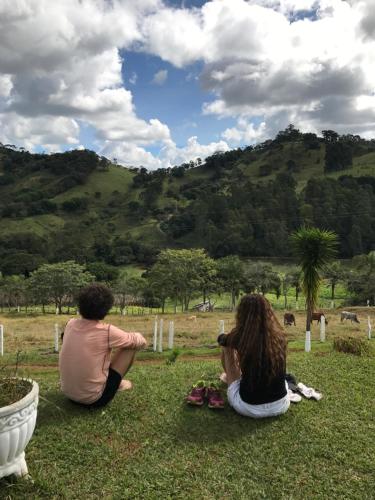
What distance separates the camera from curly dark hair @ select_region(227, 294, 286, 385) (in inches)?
202

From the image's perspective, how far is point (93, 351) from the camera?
5129 mm

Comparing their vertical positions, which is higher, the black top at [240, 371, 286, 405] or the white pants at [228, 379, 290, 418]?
the black top at [240, 371, 286, 405]

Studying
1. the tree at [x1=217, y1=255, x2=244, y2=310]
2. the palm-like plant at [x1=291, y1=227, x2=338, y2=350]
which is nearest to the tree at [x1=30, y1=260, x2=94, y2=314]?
the tree at [x1=217, y1=255, x2=244, y2=310]

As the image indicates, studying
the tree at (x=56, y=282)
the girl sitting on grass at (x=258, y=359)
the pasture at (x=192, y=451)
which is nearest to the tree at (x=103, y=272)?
the tree at (x=56, y=282)

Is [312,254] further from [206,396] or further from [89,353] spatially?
[89,353]

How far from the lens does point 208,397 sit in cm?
589

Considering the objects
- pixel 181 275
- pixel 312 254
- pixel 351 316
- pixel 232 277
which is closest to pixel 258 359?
pixel 312 254

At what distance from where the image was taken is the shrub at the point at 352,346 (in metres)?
9.36

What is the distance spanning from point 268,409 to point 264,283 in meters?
50.0

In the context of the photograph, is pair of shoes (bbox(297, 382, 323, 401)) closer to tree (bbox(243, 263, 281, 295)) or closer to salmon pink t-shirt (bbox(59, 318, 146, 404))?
salmon pink t-shirt (bbox(59, 318, 146, 404))

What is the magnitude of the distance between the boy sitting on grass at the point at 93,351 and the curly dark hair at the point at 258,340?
119 cm

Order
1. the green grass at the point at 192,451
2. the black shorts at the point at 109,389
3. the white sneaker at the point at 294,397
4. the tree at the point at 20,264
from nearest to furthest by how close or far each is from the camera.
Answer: the green grass at the point at 192,451
the black shorts at the point at 109,389
the white sneaker at the point at 294,397
the tree at the point at 20,264

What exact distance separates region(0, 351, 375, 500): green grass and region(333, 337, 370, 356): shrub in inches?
125

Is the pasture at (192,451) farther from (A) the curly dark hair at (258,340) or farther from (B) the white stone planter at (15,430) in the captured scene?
(A) the curly dark hair at (258,340)
